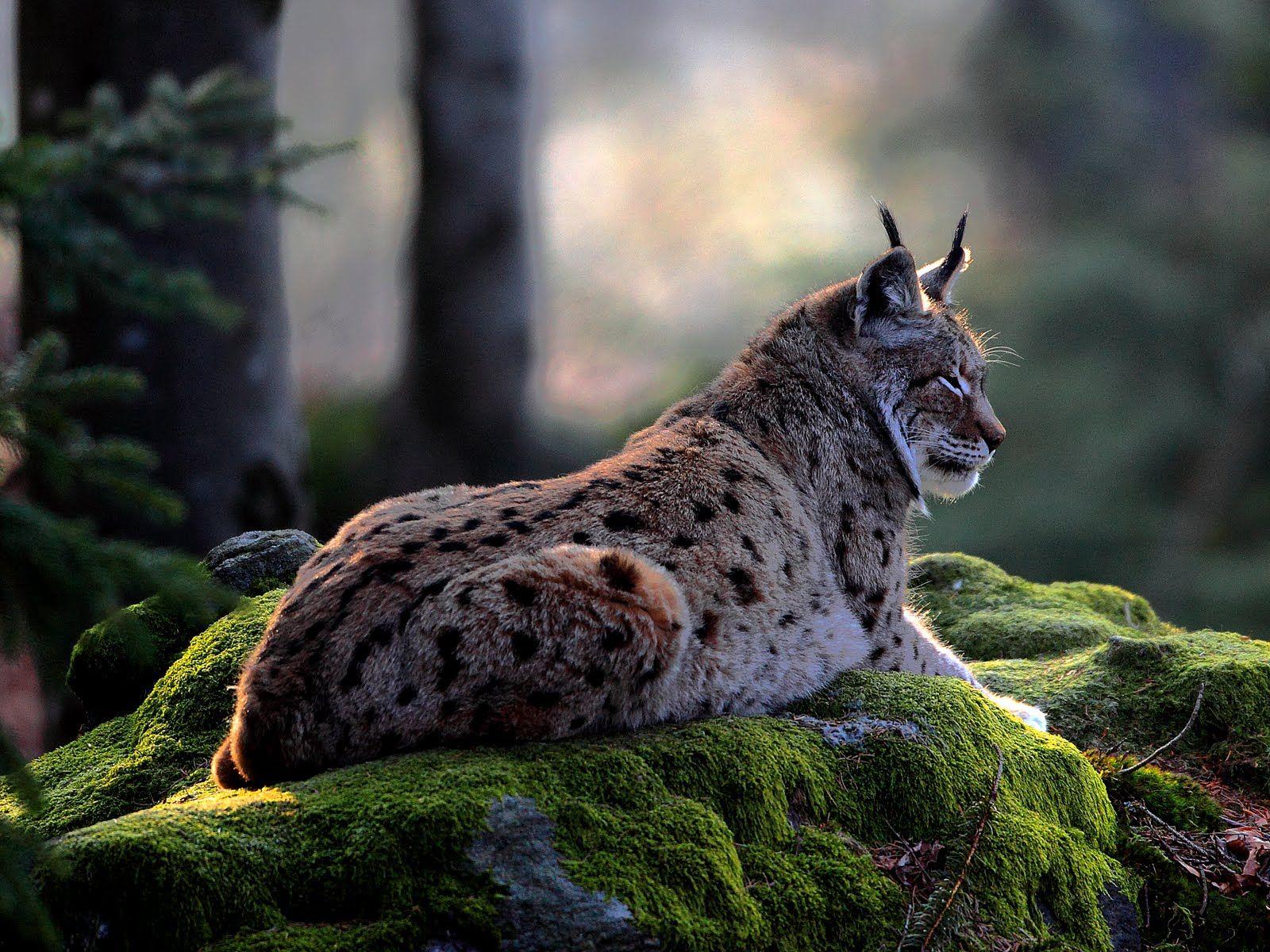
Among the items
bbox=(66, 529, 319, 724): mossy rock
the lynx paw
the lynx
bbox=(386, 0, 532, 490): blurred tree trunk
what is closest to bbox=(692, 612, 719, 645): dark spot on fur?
the lynx

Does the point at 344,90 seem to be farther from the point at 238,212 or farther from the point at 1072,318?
the point at 238,212

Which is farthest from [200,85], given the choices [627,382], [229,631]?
[627,382]

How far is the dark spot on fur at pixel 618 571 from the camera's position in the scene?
4.27m

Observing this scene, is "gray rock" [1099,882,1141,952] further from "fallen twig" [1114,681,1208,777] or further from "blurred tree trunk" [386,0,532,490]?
"blurred tree trunk" [386,0,532,490]

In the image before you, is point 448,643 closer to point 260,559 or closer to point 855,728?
point 855,728

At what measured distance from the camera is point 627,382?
80.1 feet

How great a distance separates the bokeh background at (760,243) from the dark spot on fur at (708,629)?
2.29 meters

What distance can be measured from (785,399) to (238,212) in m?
3.45

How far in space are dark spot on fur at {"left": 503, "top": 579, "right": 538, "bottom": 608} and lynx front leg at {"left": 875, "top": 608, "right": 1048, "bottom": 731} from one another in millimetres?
1897

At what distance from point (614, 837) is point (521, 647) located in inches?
26.0

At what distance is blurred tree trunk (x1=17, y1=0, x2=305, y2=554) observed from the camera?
325 inches

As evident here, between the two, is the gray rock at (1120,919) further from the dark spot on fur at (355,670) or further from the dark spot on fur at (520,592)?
the dark spot on fur at (355,670)

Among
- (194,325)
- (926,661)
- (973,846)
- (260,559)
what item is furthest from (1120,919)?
(194,325)

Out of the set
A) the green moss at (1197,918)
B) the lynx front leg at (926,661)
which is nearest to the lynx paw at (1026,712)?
the lynx front leg at (926,661)
